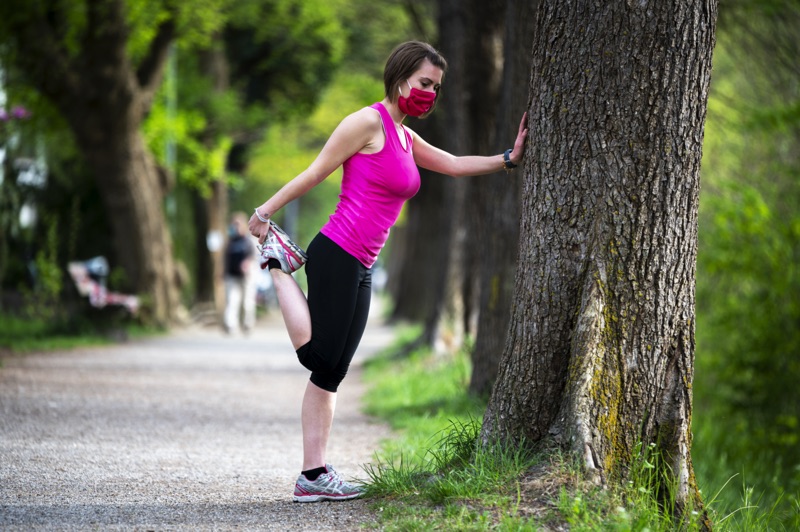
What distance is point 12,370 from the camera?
11625 millimetres

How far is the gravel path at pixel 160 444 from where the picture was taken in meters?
4.84

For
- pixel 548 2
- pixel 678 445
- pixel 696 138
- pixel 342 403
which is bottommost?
pixel 342 403

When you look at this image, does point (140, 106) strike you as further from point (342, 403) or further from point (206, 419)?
point (206, 419)

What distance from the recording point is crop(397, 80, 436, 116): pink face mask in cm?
512

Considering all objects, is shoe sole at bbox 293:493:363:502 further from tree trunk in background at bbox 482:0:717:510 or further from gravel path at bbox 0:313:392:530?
tree trunk in background at bbox 482:0:717:510

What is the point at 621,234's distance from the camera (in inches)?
191

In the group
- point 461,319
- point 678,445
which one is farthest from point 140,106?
point 678,445

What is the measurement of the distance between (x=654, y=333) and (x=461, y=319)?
35.0ft

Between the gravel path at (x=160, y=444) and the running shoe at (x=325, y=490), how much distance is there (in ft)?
0.22

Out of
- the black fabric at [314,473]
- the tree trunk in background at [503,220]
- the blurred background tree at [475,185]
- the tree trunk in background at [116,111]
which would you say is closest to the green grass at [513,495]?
the black fabric at [314,473]

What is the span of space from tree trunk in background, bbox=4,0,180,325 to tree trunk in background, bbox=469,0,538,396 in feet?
29.5

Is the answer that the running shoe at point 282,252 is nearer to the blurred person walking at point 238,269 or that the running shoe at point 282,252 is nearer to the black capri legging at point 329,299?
the black capri legging at point 329,299

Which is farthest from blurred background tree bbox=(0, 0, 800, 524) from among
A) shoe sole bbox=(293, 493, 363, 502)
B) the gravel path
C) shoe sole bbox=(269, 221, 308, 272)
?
shoe sole bbox=(269, 221, 308, 272)

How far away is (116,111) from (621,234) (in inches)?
562
